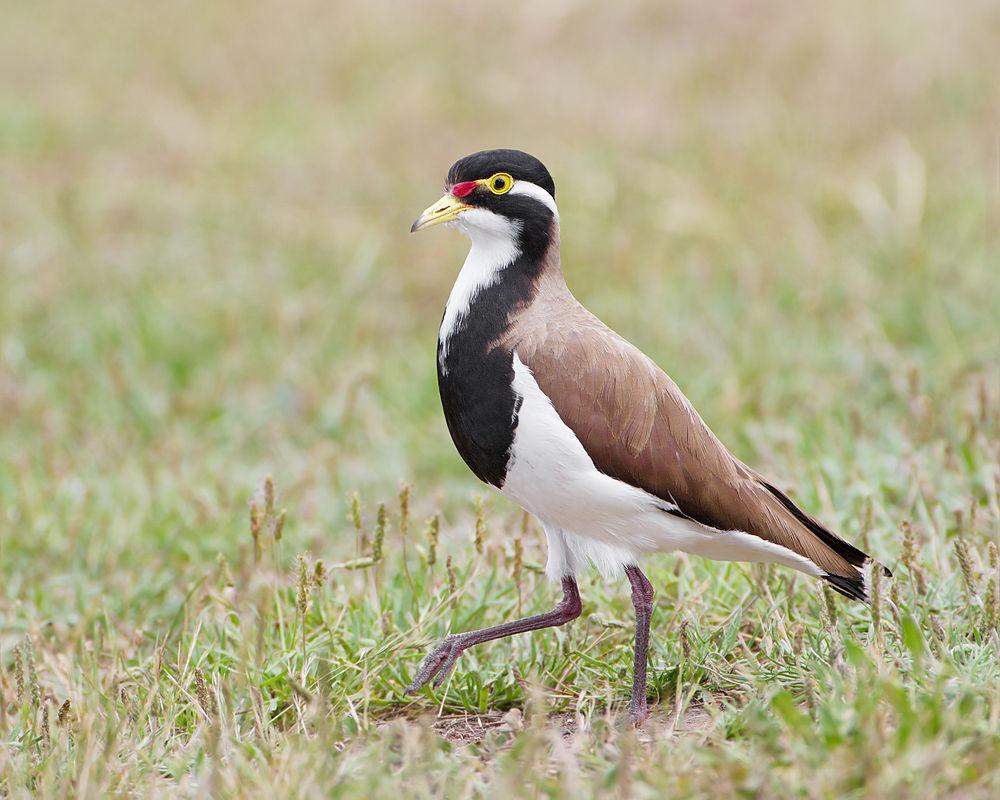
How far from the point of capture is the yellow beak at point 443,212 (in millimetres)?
4113

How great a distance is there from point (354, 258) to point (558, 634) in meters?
4.77

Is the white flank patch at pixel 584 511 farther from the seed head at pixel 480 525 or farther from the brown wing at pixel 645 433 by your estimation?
the seed head at pixel 480 525

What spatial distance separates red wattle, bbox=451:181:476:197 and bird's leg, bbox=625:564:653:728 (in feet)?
4.08

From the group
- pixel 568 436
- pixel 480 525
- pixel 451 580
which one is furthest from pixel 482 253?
pixel 451 580

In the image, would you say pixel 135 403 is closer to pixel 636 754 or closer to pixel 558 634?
pixel 558 634

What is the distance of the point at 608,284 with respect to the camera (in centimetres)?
834

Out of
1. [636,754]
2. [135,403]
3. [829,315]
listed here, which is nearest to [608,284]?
[829,315]

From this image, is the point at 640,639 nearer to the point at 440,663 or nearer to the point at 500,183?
the point at 440,663

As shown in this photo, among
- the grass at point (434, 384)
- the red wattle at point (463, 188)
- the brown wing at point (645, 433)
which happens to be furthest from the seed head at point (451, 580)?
the red wattle at point (463, 188)

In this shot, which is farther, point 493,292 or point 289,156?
point 289,156

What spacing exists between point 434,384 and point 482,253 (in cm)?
318

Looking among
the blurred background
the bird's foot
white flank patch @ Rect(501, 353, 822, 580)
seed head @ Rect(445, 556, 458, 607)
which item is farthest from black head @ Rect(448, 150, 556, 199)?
the blurred background

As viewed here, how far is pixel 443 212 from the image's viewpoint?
414cm

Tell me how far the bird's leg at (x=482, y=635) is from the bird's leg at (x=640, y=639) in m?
0.23
